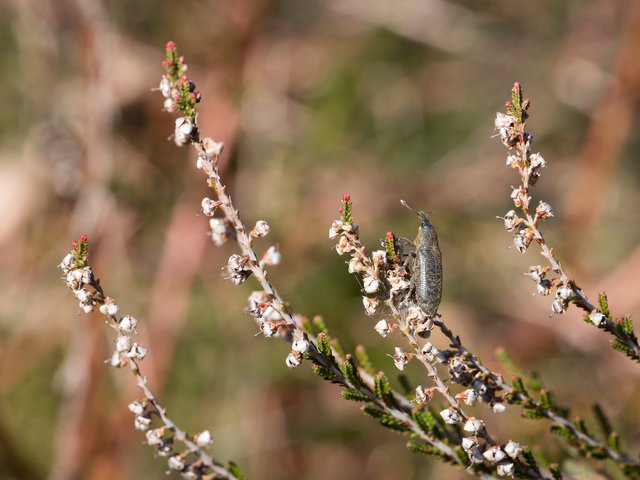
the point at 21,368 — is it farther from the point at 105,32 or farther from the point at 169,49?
the point at 169,49

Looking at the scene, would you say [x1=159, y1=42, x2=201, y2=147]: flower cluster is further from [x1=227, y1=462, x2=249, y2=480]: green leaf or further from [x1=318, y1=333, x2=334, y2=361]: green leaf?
[x1=227, y1=462, x2=249, y2=480]: green leaf

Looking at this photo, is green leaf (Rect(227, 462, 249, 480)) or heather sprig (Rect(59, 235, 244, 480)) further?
green leaf (Rect(227, 462, 249, 480))

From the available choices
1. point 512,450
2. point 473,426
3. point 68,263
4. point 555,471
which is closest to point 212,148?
point 68,263

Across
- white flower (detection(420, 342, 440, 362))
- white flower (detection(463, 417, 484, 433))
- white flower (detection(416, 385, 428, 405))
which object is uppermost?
white flower (detection(420, 342, 440, 362))

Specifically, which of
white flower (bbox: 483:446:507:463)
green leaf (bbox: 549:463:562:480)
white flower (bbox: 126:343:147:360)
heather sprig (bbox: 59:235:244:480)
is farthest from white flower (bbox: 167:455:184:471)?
green leaf (bbox: 549:463:562:480)

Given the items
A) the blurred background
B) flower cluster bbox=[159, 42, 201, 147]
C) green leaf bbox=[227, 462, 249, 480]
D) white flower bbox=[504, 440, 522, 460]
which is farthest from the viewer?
the blurred background

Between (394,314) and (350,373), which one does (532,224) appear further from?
(350,373)

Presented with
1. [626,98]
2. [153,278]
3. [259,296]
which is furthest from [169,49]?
[626,98]
